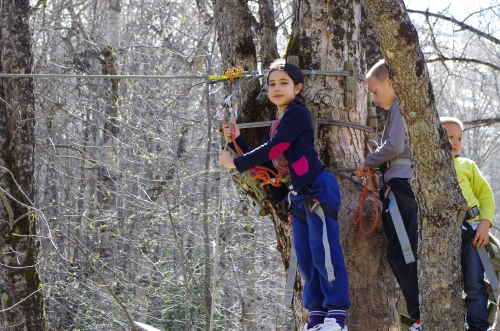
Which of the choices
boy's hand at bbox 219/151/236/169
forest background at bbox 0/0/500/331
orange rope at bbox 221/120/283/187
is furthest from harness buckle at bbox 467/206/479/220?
forest background at bbox 0/0/500/331

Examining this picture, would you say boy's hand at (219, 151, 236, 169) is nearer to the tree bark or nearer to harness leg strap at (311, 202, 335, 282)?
the tree bark

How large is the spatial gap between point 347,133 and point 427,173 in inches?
51.2

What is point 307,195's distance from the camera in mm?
3244

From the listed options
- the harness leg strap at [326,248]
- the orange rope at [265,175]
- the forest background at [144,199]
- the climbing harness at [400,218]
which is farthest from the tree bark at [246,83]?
the forest background at [144,199]

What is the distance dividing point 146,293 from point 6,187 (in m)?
5.45

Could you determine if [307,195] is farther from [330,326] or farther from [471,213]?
[471,213]

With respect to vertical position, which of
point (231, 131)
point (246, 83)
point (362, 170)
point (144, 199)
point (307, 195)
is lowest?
point (144, 199)

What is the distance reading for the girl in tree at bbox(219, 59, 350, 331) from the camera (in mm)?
3105

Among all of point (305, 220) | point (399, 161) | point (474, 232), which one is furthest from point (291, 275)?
point (474, 232)

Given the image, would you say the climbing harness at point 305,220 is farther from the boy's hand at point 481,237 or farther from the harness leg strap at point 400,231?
the boy's hand at point 481,237

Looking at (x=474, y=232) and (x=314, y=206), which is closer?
(x=314, y=206)

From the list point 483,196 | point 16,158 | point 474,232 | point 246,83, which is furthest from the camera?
point 16,158

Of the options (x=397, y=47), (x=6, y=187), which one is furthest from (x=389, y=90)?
(x=6, y=187)

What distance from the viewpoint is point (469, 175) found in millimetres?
3723
